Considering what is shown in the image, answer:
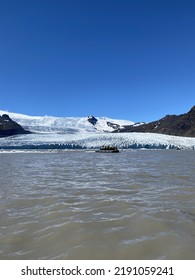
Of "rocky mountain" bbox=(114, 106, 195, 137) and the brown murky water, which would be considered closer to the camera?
the brown murky water

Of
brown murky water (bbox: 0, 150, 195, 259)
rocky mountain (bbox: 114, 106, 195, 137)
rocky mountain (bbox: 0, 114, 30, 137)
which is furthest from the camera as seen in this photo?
rocky mountain (bbox: 114, 106, 195, 137)

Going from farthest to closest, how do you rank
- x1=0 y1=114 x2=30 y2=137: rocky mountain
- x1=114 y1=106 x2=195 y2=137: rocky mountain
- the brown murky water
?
x1=114 y1=106 x2=195 y2=137: rocky mountain
x1=0 y1=114 x2=30 y2=137: rocky mountain
the brown murky water

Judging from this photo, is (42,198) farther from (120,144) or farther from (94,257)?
(120,144)

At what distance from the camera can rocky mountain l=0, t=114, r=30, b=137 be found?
413 feet

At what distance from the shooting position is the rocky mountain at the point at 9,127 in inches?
4959

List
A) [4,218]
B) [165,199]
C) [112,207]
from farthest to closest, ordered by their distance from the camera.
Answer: [165,199] → [112,207] → [4,218]

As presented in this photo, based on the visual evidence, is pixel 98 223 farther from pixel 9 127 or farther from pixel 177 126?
pixel 177 126

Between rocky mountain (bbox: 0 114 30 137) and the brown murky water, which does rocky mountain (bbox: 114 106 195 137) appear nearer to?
rocky mountain (bbox: 0 114 30 137)

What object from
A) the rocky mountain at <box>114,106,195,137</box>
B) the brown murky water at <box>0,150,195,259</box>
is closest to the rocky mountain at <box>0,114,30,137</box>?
the rocky mountain at <box>114,106,195,137</box>

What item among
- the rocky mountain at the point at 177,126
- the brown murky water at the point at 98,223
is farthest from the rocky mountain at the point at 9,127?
the brown murky water at the point at 98,223

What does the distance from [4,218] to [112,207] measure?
2.28 m

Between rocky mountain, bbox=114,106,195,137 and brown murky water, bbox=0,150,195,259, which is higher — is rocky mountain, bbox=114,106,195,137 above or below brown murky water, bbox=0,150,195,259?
above
